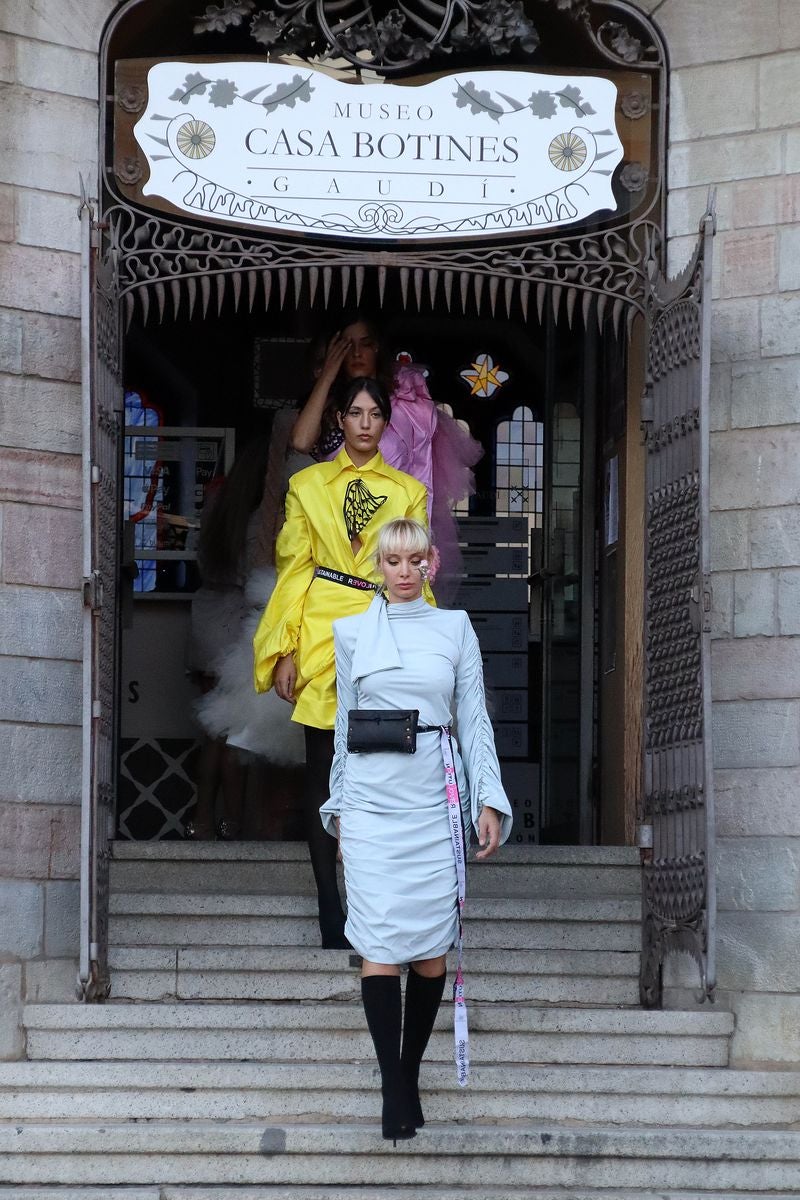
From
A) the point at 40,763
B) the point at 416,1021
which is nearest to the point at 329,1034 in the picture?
the point at 416,1021

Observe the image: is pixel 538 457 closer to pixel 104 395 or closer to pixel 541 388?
pixel 541 388

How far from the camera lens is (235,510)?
8562 mm

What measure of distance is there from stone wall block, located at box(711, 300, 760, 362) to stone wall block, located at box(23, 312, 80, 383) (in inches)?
93.0

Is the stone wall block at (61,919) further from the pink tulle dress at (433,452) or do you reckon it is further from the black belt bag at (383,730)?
the pink tulle dress at (433,452)

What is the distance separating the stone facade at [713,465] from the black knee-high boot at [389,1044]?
1494mm

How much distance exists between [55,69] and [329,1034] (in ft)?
12.0

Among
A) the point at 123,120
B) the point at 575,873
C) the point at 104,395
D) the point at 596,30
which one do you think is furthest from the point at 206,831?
the point at 596,30

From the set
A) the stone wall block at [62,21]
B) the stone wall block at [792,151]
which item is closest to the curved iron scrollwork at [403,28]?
the stone wall block at [62,21]

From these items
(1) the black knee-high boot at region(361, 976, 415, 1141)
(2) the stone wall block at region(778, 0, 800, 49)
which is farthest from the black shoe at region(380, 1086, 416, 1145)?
(2) the stone wall block at region(778, 0, 800, 49)

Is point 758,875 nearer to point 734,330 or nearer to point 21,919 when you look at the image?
point 734,330

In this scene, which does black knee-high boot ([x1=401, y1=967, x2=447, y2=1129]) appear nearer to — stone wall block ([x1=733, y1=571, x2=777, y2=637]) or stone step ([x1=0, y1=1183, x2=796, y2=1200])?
stone step ([x1=0, y1=1183, x2=796, y2=1200])

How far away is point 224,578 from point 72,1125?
365 cm

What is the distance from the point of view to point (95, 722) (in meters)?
6.00

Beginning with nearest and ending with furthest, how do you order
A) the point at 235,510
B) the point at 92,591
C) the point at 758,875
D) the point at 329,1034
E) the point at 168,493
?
1. the point at 329,1034
2. the point at 92,591
3. the point at 758,875
4. the point at 235,510
5. the point at 168,493
